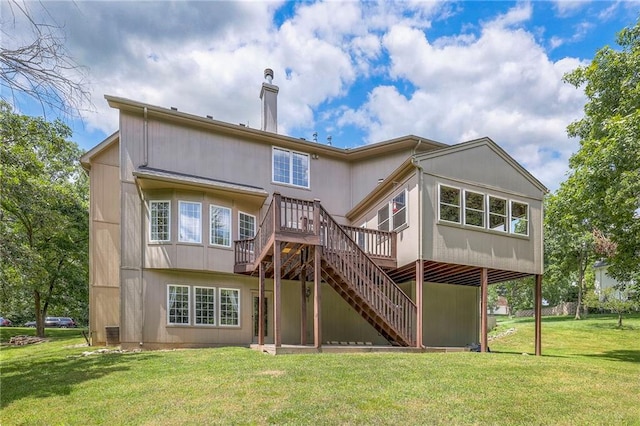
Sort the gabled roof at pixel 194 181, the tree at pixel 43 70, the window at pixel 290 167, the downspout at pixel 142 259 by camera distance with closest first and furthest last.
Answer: the tree at pixel 43 70
the gabled roof at pixel 194 181
the downspout at pixel 142 259
the window at pixel 290 167

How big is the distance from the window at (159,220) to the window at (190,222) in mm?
404

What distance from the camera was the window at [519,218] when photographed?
1294cm

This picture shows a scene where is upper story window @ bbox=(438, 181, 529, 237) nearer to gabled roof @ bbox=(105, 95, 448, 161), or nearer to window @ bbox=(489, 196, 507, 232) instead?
window @ bbox=(489, 196, 507, 232)

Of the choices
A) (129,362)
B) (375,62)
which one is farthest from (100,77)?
(375,62)

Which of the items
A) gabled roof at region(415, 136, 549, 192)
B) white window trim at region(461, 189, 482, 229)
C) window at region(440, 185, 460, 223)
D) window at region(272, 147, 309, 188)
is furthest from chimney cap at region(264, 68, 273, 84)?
white window trim at region(461, 189, 482, 229)

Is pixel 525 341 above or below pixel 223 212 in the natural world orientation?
below

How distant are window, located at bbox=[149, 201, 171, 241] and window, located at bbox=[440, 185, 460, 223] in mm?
8926

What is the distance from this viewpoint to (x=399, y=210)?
12.7m

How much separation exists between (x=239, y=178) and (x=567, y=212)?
1197cm

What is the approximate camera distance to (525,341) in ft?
60.7

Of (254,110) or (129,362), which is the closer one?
(129,362)

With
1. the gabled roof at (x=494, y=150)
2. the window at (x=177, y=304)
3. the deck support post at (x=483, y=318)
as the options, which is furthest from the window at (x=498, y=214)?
the window at (x=177, y=304)

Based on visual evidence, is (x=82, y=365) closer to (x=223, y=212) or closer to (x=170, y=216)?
(x=170, y=216)

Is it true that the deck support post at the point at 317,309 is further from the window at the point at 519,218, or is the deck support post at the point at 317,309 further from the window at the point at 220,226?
the window at the point at 519,218
